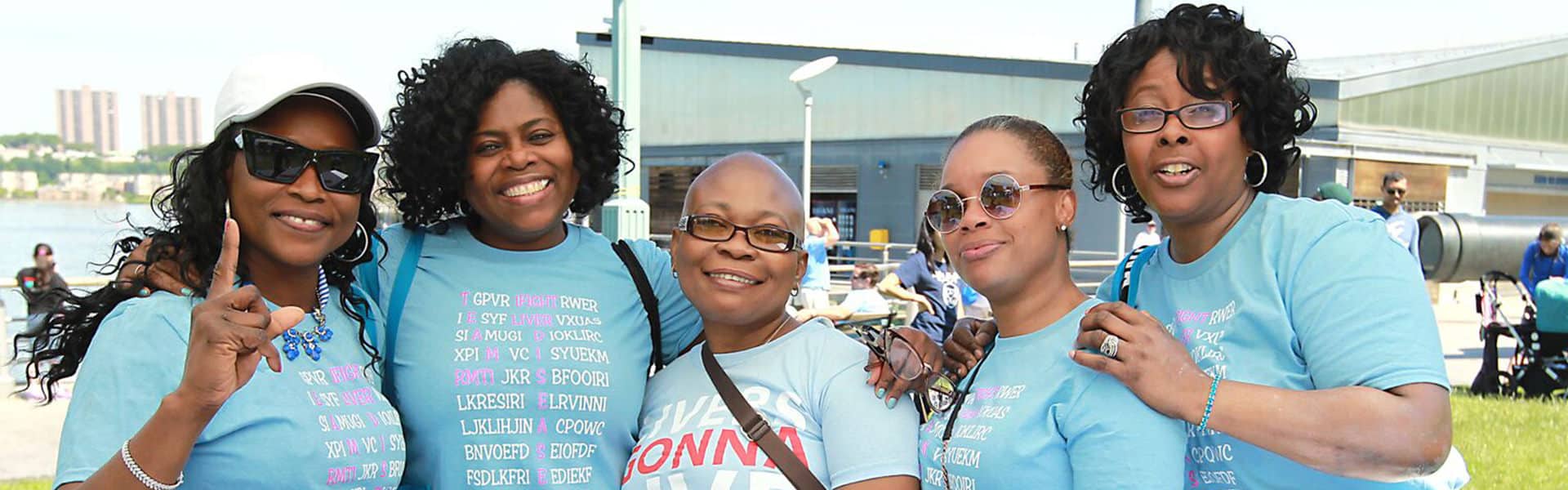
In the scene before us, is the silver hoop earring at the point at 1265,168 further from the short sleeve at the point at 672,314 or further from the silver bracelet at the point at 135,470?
the silver bracelet at the point at 135,470

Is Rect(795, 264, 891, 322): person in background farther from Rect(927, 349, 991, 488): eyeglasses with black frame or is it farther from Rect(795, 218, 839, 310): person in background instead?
Rect(927, 349, 991, 488): eyeglasses with black frame

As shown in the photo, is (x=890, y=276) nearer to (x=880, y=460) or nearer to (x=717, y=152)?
(x=880, y=460)

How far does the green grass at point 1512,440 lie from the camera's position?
6.28 metres

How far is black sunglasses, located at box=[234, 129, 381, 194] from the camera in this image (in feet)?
7.11

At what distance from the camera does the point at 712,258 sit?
2479 mm

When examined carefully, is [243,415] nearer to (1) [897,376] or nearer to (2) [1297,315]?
(1) [897,376]

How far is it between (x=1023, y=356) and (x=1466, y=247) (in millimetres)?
12726

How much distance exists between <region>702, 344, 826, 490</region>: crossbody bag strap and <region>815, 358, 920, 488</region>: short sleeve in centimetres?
6

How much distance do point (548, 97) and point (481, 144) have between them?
208mm

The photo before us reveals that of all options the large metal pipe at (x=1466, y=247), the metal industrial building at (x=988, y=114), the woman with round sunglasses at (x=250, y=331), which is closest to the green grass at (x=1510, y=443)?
the large metal pipe at (x=1466, y=247)

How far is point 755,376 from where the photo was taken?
2420 millimetres

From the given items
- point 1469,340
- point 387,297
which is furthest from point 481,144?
point 1469,340

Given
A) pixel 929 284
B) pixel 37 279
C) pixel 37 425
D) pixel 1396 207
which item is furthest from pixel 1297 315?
pixel 37 279

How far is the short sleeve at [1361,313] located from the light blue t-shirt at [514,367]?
4.65ft
